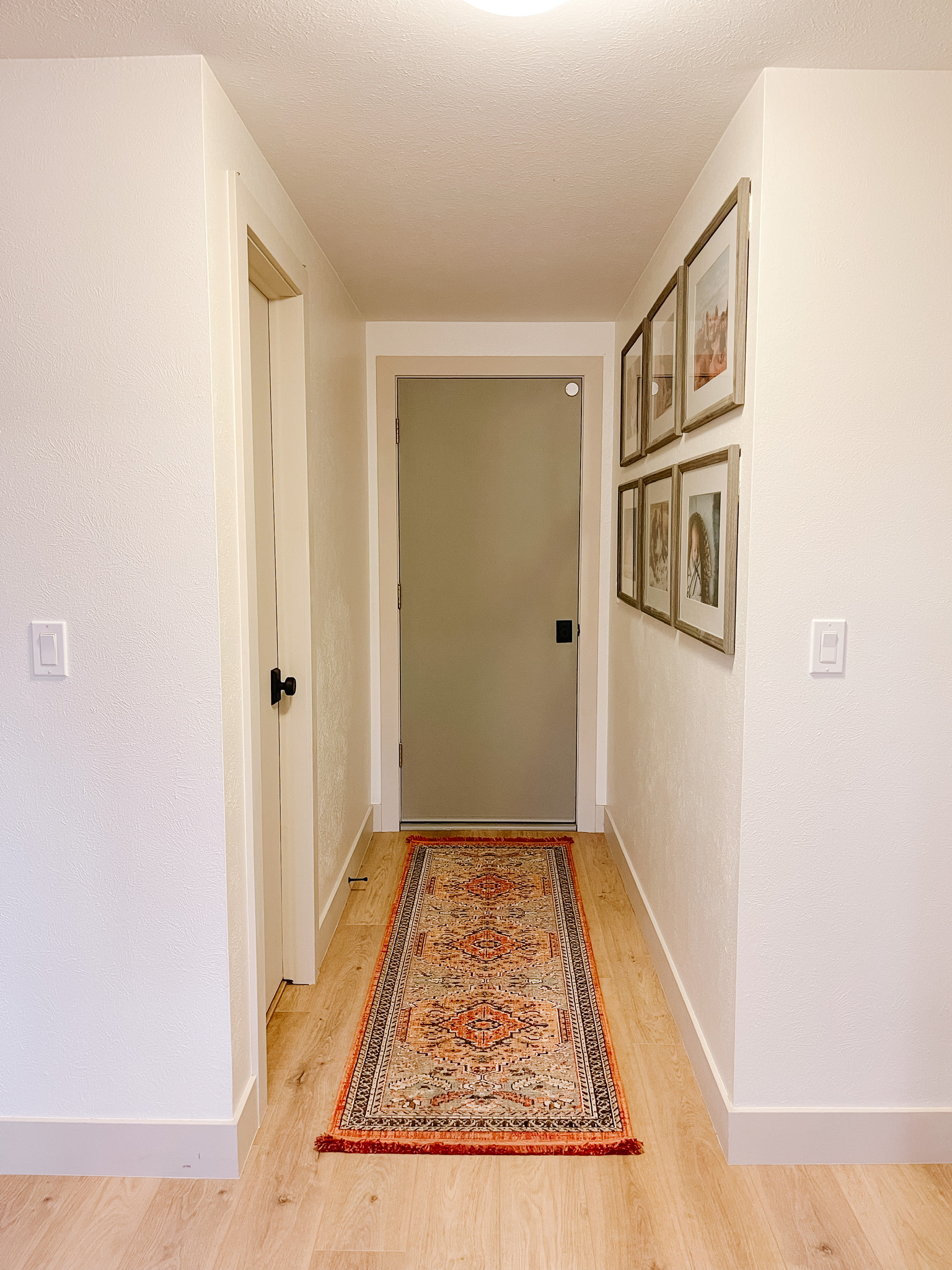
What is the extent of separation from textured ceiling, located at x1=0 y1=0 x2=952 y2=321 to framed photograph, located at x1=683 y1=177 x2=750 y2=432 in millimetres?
216

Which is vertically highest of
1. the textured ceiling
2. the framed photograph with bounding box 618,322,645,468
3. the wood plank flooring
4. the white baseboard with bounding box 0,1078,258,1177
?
the textured ceiling

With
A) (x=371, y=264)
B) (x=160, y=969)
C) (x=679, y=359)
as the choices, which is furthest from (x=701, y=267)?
(x=160, y=969)

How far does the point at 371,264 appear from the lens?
3041 mm

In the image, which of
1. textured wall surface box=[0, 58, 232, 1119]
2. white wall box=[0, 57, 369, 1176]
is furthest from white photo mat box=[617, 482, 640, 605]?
textured wall surface box=[0, 58, 232, 1119]

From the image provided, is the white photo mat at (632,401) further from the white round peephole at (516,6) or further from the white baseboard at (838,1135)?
the white baseboard at (838,1135)

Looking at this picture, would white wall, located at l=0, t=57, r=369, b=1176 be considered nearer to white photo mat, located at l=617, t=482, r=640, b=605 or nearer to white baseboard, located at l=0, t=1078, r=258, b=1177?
white baseboard, located at l=0, t=1078, r=258, b=1177

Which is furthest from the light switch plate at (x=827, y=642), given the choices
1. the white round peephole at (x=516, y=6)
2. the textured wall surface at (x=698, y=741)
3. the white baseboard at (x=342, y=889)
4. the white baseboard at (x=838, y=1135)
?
the white baseboard at (x=342, y=889)

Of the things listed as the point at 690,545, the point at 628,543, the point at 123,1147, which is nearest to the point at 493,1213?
the point at 123,1147

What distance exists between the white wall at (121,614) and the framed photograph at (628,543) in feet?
5.67

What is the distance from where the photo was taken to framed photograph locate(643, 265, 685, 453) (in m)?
2.46

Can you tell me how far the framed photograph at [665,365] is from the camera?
246cm

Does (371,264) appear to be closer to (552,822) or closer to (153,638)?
(153,638)

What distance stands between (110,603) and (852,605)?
1510 millimetres

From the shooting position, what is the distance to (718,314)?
2.08 meters
